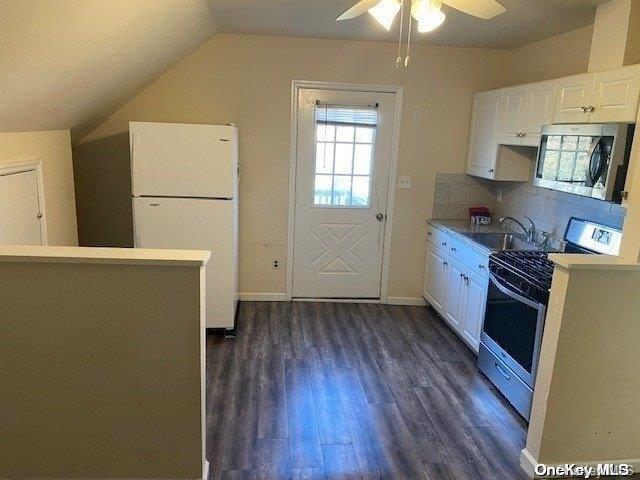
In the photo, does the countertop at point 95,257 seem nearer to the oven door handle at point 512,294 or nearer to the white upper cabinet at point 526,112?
the oven door handle at point 512,294

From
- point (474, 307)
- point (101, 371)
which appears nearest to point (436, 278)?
point (474, 307)

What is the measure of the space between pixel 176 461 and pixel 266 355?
1.37 metres

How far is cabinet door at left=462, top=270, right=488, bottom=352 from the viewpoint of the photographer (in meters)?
3.27

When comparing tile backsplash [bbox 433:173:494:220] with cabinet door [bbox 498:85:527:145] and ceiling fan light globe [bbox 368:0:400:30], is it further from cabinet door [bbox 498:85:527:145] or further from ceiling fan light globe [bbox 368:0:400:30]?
ceiling fan light globe [bbox 368:0:400:30]

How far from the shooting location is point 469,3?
1.97 meters

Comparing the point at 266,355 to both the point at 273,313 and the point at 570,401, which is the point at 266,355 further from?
the point at 570,401

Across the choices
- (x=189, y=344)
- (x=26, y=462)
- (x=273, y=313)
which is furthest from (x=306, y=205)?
(x=26, y=462)

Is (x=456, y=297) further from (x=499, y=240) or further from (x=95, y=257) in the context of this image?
(x=95, y=257)

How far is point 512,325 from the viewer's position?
281 cm

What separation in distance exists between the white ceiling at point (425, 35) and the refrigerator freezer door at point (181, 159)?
2.70ft

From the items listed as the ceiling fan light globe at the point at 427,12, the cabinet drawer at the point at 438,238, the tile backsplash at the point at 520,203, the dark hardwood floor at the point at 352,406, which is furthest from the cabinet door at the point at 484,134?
the ceiling fan light globe at the point at 427,12

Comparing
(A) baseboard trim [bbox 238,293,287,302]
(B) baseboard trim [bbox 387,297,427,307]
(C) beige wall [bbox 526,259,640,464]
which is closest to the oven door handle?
(C) beige wall [bbox 526,259,640,464]

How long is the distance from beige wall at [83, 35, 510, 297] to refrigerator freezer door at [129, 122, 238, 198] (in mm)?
708

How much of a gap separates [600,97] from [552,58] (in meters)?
1.15
